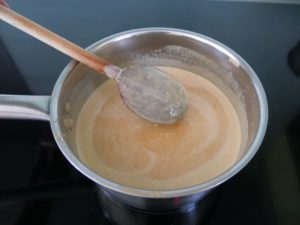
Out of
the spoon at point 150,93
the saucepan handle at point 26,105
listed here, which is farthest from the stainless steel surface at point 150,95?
the saucepan handle at point 26,105

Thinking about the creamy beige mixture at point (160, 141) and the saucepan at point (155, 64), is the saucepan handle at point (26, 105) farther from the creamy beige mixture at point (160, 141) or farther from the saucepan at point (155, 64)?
the creamy beige mixture at point (160, 141)

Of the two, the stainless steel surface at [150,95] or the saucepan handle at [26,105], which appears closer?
the saucepan handle at [26,105]

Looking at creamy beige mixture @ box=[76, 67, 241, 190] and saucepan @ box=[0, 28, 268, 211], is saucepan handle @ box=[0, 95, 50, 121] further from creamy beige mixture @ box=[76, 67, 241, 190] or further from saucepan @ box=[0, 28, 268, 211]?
creamy beige mixture @ box=[76, 67, 241, 190]

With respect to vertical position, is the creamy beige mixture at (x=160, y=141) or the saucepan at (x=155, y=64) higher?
the saucepan at (x=155, y=64)

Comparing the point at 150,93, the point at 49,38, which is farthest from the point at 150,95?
the point at 49,38

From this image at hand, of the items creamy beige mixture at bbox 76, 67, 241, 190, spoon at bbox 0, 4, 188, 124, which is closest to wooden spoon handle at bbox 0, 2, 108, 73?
spoon at bbox 0, 4, 188, 124
